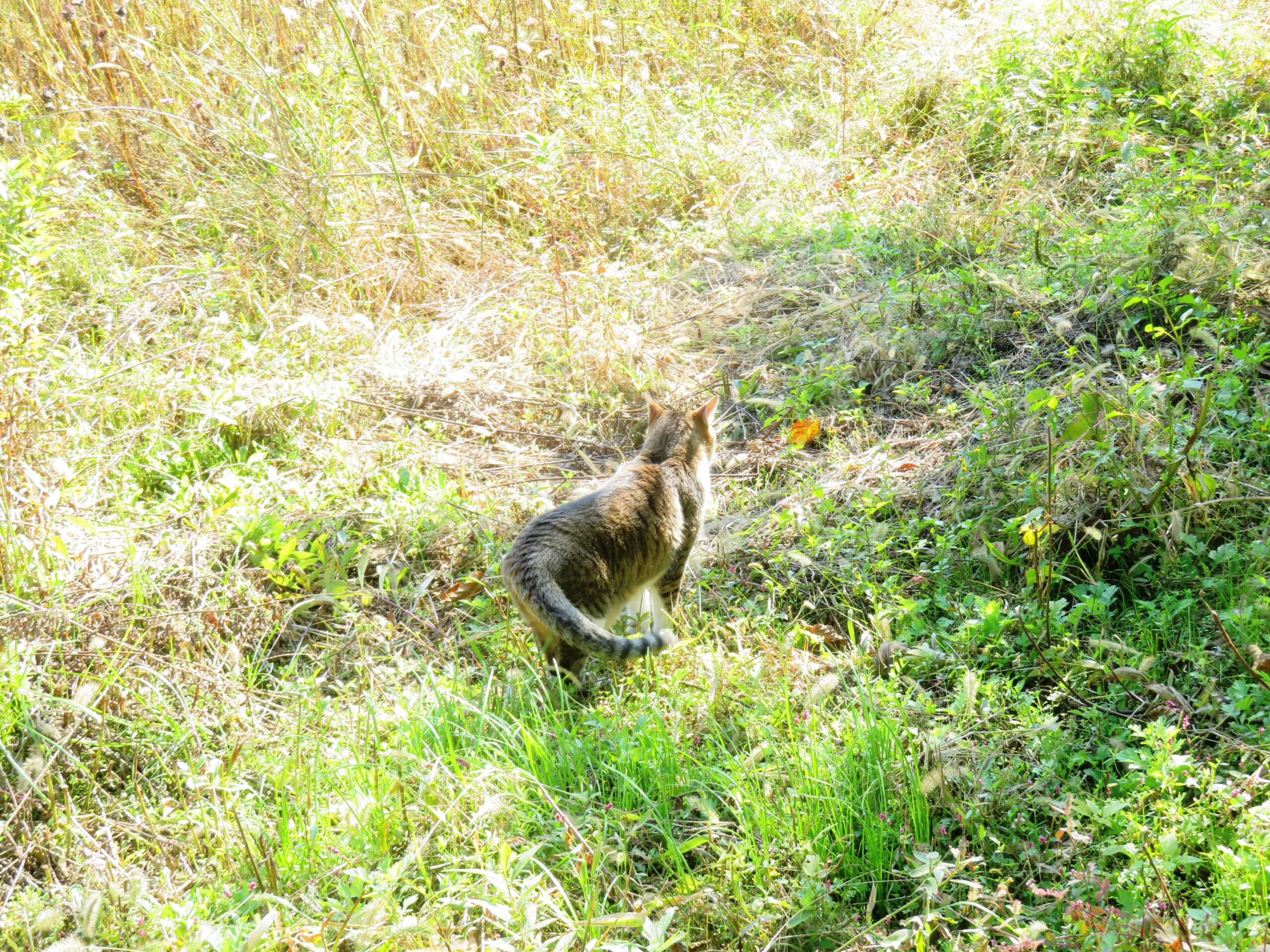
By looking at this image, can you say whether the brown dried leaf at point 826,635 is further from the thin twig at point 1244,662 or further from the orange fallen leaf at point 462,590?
the orange fallen leaf at point 462,590

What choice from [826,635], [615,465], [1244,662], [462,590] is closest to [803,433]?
[615,465]

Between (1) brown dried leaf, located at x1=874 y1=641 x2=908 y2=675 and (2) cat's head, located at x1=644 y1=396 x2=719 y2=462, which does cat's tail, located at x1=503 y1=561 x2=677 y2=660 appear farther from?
(2) cat's head, located at x1=644 y1=396 x2=719 y2=462

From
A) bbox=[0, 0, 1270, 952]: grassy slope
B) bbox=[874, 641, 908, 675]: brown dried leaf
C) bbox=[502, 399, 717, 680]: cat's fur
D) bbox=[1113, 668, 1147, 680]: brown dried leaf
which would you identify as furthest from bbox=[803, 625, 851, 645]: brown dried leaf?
bbox=[1113, 668, 1147, 680]: brown dried leaf

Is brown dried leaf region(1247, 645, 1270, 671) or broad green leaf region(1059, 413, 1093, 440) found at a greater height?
broad green leaf region(1059, 413, 1093, 440)

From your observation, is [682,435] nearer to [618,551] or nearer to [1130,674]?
[618,551]

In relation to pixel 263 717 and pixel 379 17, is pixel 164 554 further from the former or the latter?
pixel 379 17

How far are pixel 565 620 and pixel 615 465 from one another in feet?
5.58

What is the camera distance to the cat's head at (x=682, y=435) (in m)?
3.79

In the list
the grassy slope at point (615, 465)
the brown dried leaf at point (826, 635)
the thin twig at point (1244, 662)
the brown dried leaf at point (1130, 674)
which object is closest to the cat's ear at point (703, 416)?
the grassy slope at point (615, 465)

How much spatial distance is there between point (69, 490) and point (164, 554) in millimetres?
464

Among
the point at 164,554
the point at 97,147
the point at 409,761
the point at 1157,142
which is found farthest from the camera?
the point at 97,147

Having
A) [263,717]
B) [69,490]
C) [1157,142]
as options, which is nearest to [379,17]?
[69,490]

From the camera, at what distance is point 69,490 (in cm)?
344

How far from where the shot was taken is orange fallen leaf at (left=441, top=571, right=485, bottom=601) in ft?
11.5
